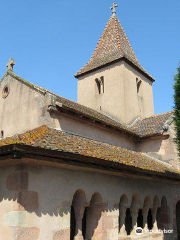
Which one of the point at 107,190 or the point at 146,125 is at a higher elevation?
the point at 146,125

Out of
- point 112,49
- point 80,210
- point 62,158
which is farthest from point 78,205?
point 112,49

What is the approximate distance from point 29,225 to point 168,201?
732 centimetres

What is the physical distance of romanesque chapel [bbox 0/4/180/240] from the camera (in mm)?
5848

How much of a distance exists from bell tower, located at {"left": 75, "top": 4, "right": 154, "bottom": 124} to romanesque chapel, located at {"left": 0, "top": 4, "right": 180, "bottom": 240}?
2.5 inches

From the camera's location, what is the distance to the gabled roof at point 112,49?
53.7 feet

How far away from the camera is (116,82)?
15.6 meters

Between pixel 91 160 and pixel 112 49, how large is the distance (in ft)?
39.5

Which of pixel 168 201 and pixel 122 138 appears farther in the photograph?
pixel 122 138

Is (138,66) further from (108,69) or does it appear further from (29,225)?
(29,225)

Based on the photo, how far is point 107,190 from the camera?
316 inches

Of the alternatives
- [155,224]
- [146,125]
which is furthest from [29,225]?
[146,125]

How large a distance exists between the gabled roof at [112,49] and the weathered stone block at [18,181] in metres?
11.5

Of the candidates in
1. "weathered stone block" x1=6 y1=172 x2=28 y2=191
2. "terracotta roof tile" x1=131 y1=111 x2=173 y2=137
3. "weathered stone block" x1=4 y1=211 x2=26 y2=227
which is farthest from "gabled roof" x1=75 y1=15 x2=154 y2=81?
"weathered stone block" x1=4 y1=211 x2=26 y2=227

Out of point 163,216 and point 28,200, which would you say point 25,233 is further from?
point 163,216
